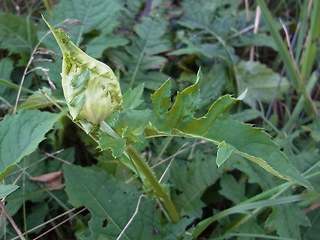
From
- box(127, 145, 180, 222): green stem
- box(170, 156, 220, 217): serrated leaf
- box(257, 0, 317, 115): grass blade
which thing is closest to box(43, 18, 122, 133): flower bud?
box(127, 145, 180, 222): green stem

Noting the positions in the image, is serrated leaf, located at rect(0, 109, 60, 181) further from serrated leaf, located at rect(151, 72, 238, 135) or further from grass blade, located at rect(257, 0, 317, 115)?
grass blade, located at rect(257, 0, 317, 115)

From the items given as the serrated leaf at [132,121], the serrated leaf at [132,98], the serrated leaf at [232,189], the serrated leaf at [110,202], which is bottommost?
the serrated leaf at [232,189]

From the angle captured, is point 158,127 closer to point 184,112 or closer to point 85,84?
point 184,112

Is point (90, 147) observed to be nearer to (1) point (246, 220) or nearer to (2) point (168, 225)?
(2) point (168, 225)

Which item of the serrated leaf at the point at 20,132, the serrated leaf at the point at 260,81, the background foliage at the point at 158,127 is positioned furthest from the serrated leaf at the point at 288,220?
the serrated leaf at the point at 20,132

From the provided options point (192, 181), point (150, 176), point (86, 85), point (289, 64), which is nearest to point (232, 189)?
point (192, 181)

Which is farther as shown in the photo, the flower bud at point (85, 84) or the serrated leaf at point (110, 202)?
the serrated leaf at point (110, 202)

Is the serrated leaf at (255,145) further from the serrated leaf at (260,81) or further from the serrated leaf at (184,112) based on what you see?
the serrated leaf at (260,81)
